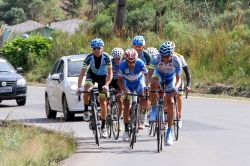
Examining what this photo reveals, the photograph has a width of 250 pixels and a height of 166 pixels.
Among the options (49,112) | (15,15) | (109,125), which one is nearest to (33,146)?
(109,125)

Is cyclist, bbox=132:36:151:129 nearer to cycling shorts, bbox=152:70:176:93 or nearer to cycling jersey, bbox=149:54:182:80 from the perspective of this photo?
cycling shorts, bbox=152:70:176:93

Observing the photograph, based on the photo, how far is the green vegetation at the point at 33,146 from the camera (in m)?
11.4

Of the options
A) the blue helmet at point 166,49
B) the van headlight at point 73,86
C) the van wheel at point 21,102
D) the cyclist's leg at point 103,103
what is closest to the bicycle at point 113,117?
the cyclist's leg at point 103,103

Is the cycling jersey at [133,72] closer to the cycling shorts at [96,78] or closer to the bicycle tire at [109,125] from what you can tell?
the cycling shorts at [96,78]

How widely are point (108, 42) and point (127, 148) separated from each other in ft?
72.2

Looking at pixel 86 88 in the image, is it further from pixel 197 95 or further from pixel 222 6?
pixel 222 6

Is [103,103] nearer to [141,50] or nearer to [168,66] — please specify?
[141,50]

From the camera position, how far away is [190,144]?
14.3m

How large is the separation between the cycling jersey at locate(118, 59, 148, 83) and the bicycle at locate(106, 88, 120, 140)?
0.70 meters

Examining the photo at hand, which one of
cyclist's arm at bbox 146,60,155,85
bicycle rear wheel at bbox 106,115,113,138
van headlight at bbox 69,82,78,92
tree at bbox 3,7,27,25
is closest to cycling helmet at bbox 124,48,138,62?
cyclist's arm at bbox 146,60,155,85

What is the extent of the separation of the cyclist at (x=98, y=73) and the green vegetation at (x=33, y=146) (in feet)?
2.40

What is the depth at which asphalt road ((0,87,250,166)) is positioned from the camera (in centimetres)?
1217

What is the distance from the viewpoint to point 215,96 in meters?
25.1

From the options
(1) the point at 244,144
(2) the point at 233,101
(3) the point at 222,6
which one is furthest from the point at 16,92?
(3) the point at 222,6
